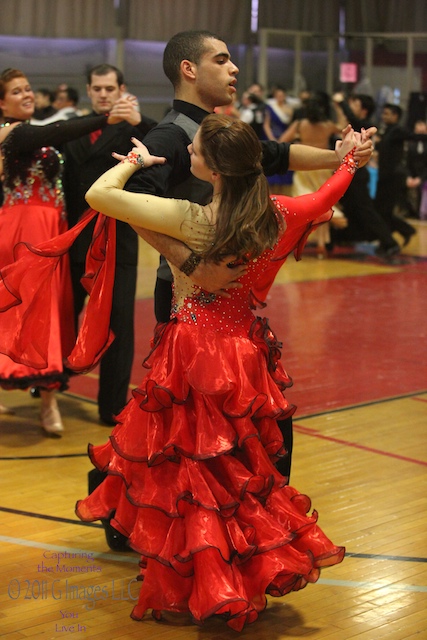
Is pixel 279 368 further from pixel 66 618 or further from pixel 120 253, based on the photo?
pixel 120 253

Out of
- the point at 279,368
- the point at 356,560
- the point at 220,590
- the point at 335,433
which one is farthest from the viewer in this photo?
the point at 335,433

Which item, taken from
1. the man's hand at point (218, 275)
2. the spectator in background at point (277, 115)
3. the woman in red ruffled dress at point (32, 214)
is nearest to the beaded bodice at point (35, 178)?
the woman in red ruffled dress at point (32, 214)

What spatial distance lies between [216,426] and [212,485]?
16cm

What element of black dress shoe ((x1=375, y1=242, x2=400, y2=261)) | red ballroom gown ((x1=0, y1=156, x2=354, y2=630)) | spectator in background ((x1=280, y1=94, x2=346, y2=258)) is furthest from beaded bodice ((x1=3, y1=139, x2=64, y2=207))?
black dress shoe ((x1=375, y1=242, x2=400, y2=261))

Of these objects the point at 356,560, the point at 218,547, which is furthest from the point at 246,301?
the point at 356,560

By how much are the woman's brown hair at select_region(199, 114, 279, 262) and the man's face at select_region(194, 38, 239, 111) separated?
0.42 m

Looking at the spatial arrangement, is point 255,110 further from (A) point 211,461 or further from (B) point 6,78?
(A) point 211,461

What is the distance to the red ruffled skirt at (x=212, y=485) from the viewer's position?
8.95 feet

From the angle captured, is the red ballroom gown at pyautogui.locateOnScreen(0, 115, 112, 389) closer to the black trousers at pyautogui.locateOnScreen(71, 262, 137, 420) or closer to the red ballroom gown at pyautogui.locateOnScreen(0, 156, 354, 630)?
the black trousers at pyautogui.locateOnScreen(71, 262, 137, 420)

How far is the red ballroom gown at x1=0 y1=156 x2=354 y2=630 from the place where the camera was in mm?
2734

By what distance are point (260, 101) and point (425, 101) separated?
7.84ft

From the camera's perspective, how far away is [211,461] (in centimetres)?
283

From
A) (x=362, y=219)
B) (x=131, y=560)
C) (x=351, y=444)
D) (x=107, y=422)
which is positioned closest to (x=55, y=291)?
(x=107, y=422)

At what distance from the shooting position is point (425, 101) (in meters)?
14.0
